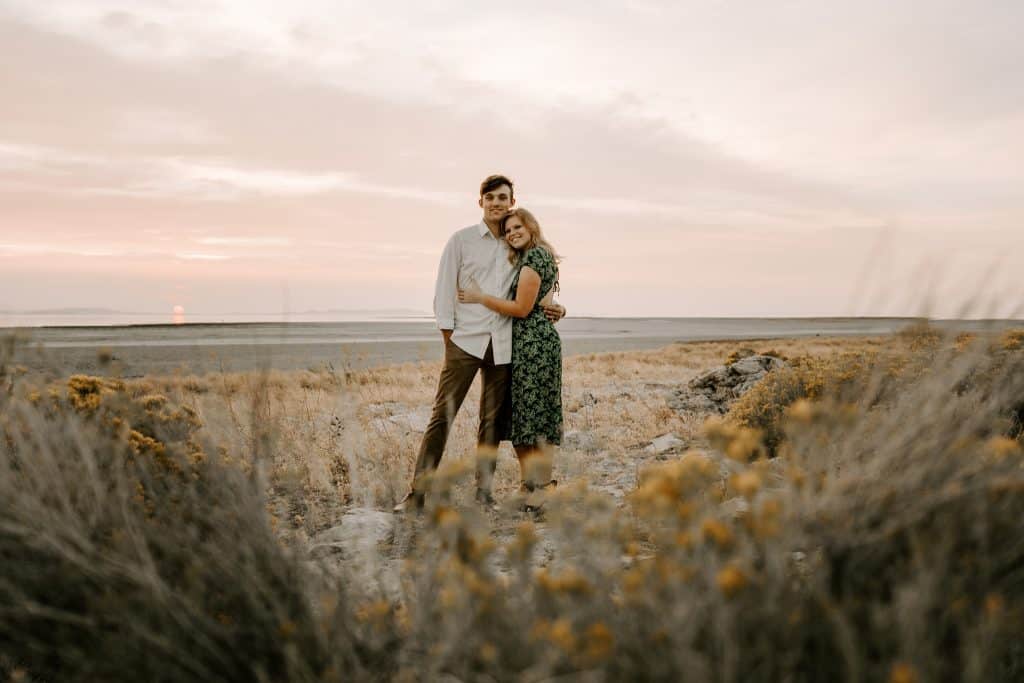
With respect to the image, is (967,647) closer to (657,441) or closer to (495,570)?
(495,570)

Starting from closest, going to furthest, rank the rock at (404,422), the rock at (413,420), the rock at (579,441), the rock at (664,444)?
the rock at (664,444)
the rock at (579,441)
the rock at (404,422)
the rock at (413,420)

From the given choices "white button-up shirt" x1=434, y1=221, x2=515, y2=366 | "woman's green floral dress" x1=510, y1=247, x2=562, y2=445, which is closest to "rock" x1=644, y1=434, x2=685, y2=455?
"woman's green floral dress" x1=510, y1=247, x2=562, y2=445

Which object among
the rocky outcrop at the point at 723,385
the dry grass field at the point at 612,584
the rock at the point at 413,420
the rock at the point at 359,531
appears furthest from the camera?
the rocky outcrop at the point at 723,385

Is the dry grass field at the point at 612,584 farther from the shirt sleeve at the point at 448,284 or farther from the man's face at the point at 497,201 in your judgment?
the man's face at the point at 497,201

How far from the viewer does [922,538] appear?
1.93m

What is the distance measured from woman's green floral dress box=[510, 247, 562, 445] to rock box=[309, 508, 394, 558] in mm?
1127

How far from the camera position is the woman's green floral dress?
5023 millimetres

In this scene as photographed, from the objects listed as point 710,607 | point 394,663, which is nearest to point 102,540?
point 394,663

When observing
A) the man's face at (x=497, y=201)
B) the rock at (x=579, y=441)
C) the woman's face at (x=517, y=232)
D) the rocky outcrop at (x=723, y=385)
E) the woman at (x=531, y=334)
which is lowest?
the rock at (x=579, y=441)

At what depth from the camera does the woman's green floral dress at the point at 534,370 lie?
5.02 m

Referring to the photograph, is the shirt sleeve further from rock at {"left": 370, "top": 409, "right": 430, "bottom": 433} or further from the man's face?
rock at {"left": 370, "top": 409, "right": 430, "bottom": 433}

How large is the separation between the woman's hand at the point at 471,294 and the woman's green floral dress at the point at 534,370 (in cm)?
27

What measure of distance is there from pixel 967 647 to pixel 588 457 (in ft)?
18.1

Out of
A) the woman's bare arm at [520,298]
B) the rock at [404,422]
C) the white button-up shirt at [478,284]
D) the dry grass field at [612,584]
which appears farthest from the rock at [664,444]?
the dry grass field at [612,584]
